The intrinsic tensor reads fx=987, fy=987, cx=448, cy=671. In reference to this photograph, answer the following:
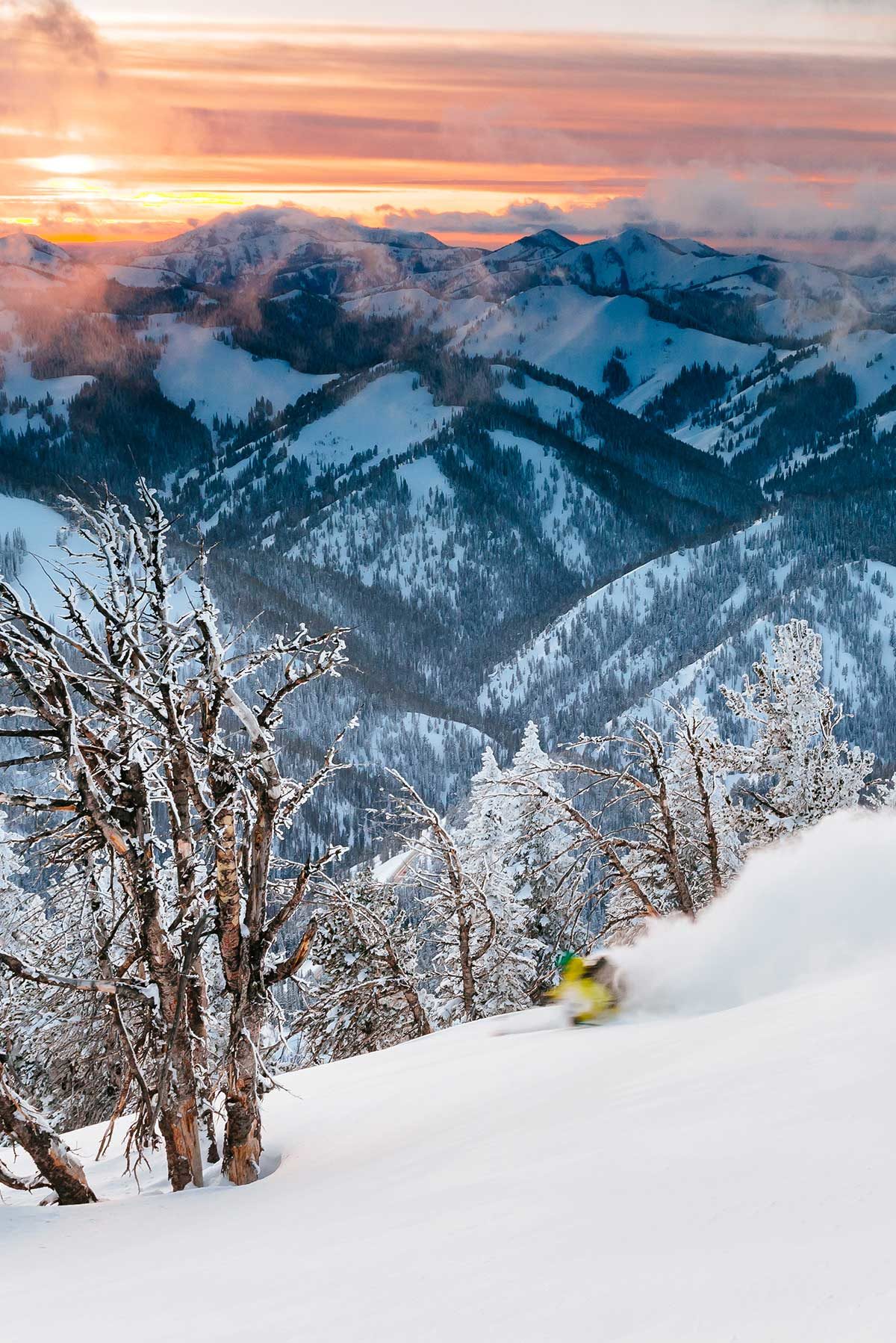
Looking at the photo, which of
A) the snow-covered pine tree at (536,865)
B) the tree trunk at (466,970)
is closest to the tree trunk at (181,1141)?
the tree trunk at (466,970)

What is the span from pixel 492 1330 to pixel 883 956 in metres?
5.85

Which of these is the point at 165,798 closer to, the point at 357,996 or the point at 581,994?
the point at 581,994

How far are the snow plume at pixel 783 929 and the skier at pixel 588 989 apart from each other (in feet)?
0.63

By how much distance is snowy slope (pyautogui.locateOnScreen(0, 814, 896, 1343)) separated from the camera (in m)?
4.21

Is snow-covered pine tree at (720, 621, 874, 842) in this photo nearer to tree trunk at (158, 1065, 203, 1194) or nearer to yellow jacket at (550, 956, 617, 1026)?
yellow jacket at (550, 956, 617, 1026)

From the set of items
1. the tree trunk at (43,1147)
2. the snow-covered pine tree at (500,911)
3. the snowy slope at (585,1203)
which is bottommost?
the snowy slope at (585,1203)

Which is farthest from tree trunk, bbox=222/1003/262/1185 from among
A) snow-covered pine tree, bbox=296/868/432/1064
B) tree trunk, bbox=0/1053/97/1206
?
snow-covered pine tree, bbox=296/868/432/1064

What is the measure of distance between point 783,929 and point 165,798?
255 inches

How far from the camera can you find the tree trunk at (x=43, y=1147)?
8.50 meters

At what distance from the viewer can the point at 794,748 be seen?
26.3 m

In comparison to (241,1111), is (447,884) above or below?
above

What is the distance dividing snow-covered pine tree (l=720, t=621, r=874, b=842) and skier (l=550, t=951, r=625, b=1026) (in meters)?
13.9

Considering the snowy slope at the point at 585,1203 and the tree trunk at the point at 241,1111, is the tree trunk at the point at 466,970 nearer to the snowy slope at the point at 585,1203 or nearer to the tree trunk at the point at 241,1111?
the snowy slope at the point at 585,1203

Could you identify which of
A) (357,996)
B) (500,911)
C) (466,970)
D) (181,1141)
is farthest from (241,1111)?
(500,911)
